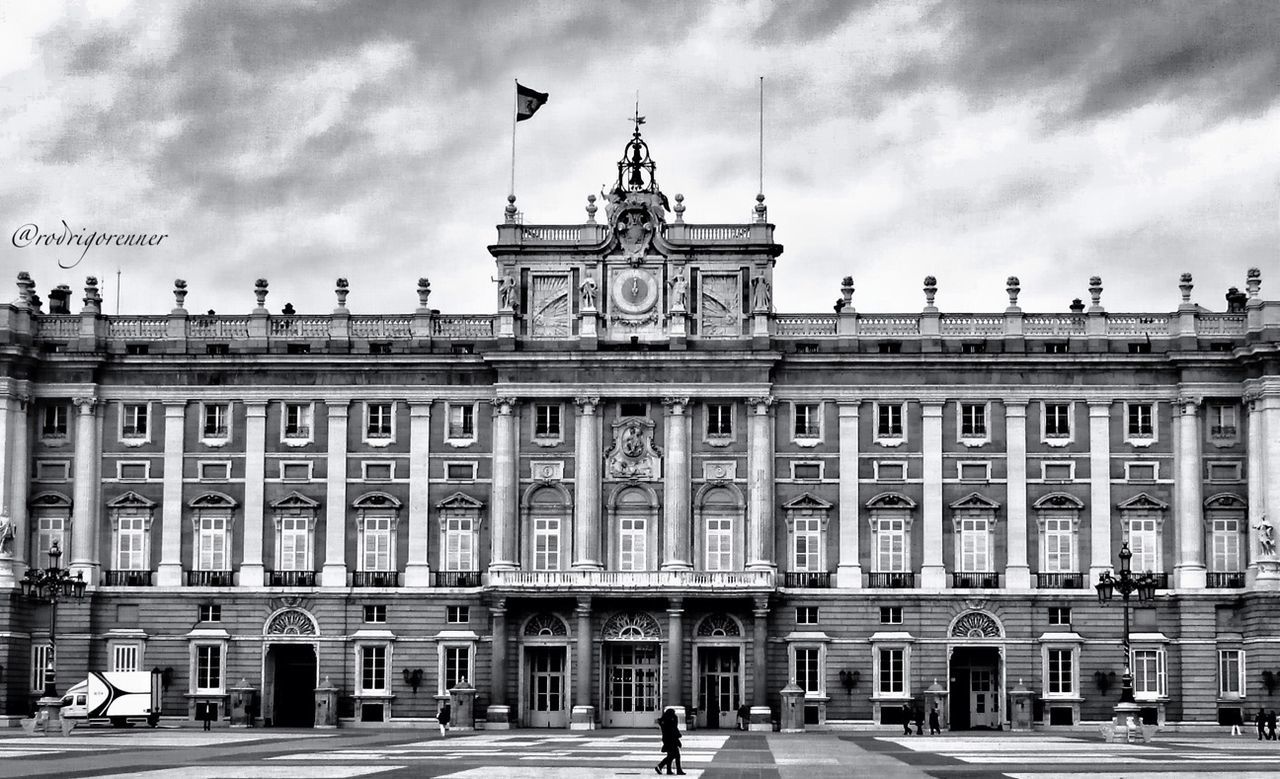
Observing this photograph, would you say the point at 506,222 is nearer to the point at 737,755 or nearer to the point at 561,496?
the point at 561,496

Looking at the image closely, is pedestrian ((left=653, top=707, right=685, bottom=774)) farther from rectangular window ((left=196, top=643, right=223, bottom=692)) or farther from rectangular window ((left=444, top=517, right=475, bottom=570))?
rectangular window ((left=196, top=643, right=223, bottom=692))

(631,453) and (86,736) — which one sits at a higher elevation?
(631,453)

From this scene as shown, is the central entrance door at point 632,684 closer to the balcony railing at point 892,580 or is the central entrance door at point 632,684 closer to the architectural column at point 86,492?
the balcony railing at point 892,580

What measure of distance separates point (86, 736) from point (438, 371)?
23786 mm

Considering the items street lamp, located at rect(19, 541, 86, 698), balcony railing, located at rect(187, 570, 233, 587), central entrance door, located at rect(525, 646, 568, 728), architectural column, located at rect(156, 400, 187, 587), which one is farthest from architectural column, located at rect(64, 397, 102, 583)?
central entrance door, located at rect(525, 646, 568, 728)

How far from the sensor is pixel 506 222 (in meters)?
82.9

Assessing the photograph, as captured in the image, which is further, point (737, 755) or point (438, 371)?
point (438, 371)

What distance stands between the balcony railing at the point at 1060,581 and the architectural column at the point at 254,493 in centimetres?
3201

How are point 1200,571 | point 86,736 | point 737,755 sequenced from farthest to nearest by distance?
point 1200,571 < point 86,736 < point 737,755

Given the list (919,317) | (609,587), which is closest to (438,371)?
(609,587)

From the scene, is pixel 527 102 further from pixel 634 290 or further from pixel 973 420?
pixel 973 420

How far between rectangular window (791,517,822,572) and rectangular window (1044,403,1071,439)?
10210 mm

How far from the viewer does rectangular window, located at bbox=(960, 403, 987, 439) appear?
81.4 metres

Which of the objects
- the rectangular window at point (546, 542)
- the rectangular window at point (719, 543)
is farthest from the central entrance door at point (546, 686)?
the rectangular window at point (719, 543)
